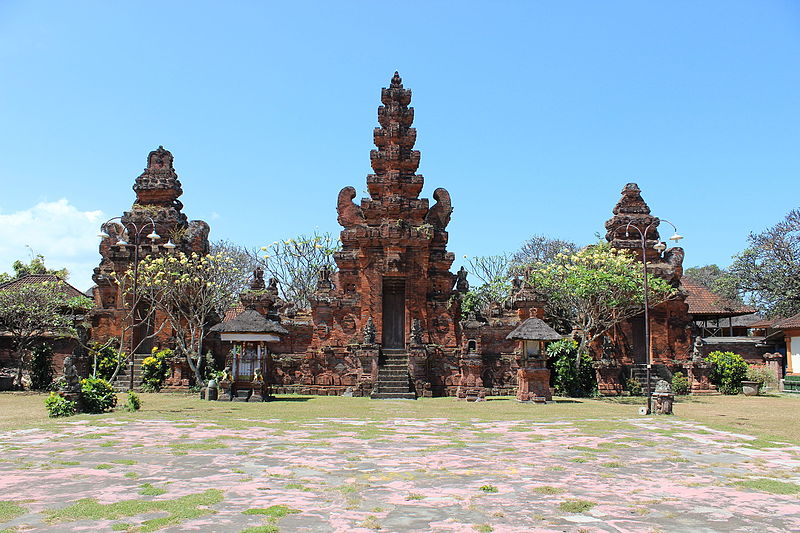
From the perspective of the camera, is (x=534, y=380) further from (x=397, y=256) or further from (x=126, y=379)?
(x=126, y=379)

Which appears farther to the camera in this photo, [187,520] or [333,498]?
[333,498]

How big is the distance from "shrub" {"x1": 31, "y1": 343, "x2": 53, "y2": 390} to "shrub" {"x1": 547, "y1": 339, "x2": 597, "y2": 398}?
2035cm

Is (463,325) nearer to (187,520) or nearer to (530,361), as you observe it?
(530,361)

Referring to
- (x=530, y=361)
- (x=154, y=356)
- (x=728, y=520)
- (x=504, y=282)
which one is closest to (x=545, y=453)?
(x=728, y=520)

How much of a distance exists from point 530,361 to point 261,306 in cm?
1146

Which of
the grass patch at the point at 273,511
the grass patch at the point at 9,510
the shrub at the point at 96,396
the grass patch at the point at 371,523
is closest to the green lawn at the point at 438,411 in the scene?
the shrub at the point at 96,396

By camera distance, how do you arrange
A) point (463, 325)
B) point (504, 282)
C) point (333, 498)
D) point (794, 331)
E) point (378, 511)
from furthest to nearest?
point (504, 282)
point (794, 331)
point (463, 325)
point (333, 498)
point (378, 511)

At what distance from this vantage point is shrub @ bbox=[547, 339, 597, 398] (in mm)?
25234

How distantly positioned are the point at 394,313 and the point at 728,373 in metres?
14.1

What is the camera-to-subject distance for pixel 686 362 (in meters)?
28.2

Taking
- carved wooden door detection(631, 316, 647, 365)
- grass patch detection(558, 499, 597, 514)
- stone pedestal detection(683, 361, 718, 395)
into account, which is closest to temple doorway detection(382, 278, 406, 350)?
carved wooden door detection(631, 316, 647, 365)

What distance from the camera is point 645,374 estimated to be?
27672mm

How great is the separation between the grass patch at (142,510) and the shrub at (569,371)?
64.8 feet

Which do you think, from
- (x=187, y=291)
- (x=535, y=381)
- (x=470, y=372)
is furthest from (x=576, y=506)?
(x=187, y=291)
